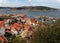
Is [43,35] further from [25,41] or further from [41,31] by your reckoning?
[25,41]

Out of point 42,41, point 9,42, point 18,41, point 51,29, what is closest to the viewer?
point 42,41

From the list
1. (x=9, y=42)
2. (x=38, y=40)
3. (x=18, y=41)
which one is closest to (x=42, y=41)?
(x=38, y=40)

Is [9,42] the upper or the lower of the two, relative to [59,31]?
lower

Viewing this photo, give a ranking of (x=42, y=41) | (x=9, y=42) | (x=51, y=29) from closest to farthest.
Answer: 1. (x=42, y=41)
2. (x=51, y=29)
3. (x=9, y=42)

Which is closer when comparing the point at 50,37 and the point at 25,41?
the point at 50,37

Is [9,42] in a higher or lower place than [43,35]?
lower

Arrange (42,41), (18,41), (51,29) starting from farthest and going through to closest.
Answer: (18,41), (51,29), (42,41)

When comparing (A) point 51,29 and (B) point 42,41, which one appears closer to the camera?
(B) point 42,41

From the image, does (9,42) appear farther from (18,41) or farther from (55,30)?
(55,30)

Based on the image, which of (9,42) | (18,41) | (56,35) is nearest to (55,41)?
(56,35)
